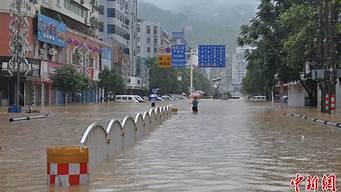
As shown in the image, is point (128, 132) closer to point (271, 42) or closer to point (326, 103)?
point (326, 103)

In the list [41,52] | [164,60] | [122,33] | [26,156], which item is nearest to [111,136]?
[26,156]

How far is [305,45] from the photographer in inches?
1667

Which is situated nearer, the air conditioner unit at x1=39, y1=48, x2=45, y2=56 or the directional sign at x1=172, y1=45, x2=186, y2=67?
the air conditioner unit at x1=39, y1=48, x2=45, y2=56

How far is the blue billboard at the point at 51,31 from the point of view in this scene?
6719 centimetres

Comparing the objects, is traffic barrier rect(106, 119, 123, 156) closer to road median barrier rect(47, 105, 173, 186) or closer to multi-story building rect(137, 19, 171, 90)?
road median barrier rect(47, 105, 173, 186)

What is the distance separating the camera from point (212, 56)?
78.8m

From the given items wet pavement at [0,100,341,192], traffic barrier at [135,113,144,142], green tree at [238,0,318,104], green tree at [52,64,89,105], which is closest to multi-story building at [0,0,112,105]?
green tree at [52,64,89,105]

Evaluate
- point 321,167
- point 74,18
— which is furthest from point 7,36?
point 321,167

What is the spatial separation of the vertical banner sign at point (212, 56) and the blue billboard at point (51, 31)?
58.5ft

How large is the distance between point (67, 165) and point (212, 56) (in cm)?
6983

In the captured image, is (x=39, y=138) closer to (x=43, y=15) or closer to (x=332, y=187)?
(x=332, y=187)

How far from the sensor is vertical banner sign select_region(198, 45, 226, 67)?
78.2m

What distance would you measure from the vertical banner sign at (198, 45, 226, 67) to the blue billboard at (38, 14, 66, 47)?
1783cm

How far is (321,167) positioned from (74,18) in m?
74.0
